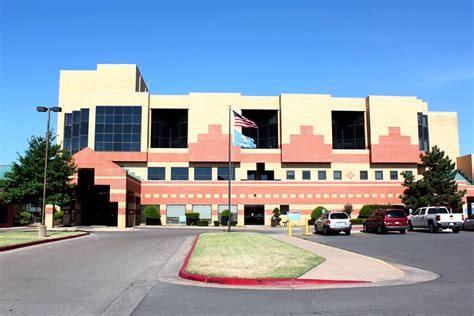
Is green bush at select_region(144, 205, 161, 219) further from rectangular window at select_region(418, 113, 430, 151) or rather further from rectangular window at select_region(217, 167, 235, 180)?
rectangular window at select_region(418, 113, 430, 151)

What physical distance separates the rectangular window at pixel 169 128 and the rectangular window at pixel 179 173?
4.00 m

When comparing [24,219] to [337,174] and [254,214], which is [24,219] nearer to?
[254,214]

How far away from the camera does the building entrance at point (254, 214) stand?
199ft

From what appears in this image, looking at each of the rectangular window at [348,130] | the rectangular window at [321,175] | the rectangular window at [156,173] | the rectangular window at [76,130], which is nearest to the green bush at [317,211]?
the rectangular window at [321,175]

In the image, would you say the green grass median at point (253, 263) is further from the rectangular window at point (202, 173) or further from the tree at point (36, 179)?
the rectangular window at point (202, 173)

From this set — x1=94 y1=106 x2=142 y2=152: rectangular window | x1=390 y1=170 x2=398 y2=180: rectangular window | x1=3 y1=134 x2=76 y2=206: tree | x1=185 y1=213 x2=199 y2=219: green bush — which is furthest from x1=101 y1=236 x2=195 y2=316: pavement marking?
x1=390 y1=170 x2=398 y2=180: rectangular window

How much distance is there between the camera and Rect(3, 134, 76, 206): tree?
40000mm

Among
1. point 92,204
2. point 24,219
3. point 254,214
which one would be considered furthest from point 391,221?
point 24,219

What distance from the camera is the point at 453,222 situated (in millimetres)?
33094

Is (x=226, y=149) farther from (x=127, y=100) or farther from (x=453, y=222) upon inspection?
(x=453, y=222)

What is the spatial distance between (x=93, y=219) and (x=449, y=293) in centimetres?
5347

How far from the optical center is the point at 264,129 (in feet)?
224

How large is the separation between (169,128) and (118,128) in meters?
8.02

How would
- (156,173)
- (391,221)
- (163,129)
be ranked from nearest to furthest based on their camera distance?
(391,221) → (156,173) → (163,129)
